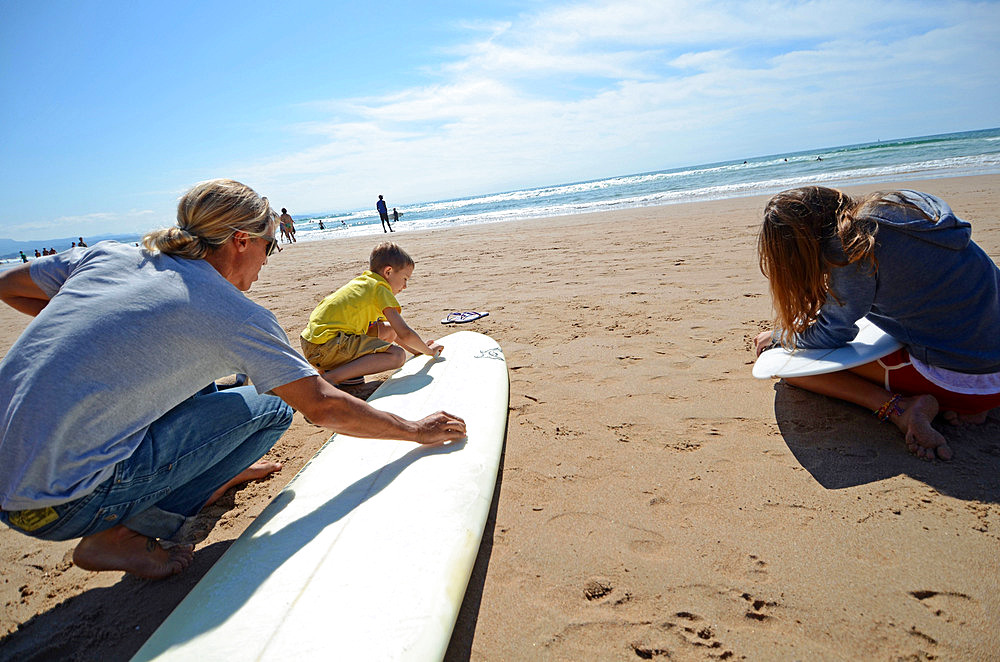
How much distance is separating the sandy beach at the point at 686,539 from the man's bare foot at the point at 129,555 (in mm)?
62

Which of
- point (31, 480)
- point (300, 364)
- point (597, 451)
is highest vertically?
point (300, 364)

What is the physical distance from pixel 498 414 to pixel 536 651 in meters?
1.18

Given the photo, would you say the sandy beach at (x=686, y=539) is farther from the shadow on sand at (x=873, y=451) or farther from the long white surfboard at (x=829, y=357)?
the long white surfboard at (x=829, y=357)

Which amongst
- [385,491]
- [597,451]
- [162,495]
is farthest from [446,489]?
[162,495]

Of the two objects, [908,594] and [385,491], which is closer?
[908,594]

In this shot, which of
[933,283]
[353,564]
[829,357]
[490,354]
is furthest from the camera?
[490,354]

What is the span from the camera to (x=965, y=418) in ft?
6.61

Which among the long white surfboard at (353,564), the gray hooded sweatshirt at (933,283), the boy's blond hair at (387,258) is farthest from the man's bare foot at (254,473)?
the gray hooded sweatshirt at (933,283)

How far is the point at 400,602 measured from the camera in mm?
1291

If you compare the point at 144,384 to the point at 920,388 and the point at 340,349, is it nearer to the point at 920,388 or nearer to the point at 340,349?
the point at 340,349

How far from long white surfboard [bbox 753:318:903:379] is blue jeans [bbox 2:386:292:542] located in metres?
2.17

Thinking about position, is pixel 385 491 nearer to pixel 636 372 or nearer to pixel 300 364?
pixel 300 364

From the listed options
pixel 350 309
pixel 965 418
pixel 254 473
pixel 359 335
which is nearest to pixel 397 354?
pixel 359 335

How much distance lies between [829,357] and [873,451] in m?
0.43
